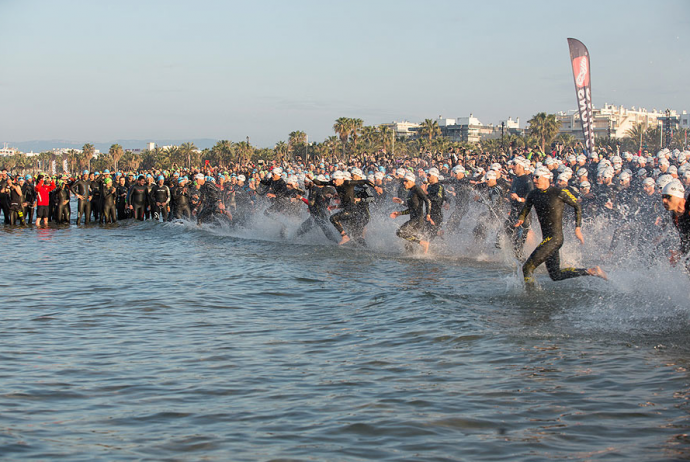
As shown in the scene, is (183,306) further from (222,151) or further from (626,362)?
(222,151)

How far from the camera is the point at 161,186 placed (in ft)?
92.0

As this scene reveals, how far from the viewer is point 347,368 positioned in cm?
689

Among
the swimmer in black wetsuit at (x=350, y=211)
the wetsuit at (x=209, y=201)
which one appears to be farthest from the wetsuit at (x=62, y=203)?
the swimmer in black wetsuit at (x=350, y=211)

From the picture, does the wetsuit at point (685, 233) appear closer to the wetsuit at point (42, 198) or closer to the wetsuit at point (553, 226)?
the wetsuit at point (553, 226)

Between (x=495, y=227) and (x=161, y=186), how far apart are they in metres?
16.1

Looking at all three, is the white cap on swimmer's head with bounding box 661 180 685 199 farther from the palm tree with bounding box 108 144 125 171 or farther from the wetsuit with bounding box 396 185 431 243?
the palm tree with bounding box 108 144 125 171

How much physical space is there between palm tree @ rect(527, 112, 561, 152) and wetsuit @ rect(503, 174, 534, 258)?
71.6 meters

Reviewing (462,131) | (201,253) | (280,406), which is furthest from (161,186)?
(462,131)

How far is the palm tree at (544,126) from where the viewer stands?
8275cm

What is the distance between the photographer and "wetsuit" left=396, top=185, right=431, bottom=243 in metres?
15.1

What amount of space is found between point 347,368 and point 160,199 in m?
21.7

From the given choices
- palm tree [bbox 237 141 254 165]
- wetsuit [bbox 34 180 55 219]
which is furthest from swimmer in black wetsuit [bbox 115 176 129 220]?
palm tree [bbox 237 141 254 165]

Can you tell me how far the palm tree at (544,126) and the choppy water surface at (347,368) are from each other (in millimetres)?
73768

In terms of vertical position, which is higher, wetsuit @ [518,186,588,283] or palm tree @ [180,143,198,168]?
palm tree @ [180,143,198,168]
